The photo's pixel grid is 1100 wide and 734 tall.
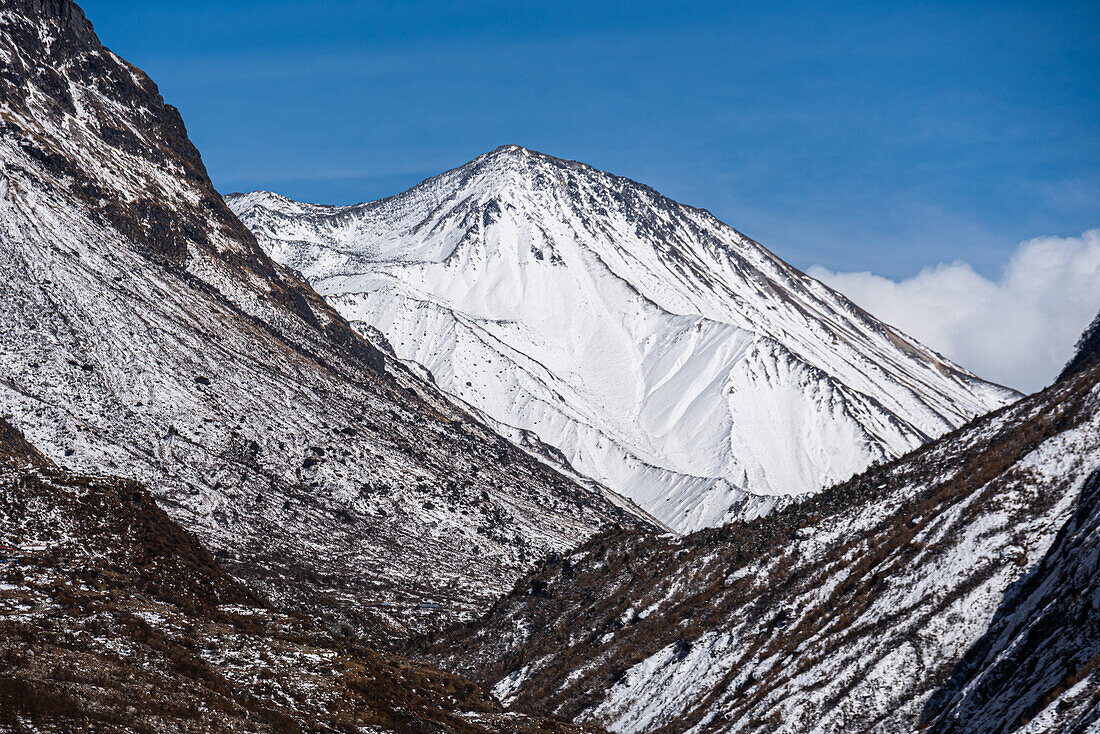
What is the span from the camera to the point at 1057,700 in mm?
29266

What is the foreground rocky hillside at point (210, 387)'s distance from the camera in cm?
10775

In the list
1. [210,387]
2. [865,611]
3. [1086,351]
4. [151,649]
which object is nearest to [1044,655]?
[865,611]

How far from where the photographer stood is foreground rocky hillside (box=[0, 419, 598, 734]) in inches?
1096

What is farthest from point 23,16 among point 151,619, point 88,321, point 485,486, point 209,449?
point 151,619

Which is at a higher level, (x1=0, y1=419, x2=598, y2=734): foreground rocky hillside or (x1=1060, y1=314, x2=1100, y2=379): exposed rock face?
(x1=1060, y1=314, x2=1100, y2=379): exposed rock face

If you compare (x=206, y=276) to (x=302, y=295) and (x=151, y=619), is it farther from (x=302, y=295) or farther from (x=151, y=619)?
(x=151, y=619)

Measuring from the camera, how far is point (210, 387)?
4867 inches

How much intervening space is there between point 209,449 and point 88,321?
19.9 meters

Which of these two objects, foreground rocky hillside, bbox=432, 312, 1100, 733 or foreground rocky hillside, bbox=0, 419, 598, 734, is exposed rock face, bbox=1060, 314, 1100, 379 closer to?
foreground rocky hillside, bbox=432, 312, 1100, 733

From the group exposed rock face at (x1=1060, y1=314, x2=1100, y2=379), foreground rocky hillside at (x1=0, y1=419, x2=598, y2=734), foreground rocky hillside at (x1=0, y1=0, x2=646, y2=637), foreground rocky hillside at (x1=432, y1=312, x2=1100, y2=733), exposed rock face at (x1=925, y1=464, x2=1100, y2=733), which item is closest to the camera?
foreground rocky hillside at (x1=0, y1=419, x2=598, y2=734)

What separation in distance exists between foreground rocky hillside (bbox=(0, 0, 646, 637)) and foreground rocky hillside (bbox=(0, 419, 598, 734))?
48422 mm

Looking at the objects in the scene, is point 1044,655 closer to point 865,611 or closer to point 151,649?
point 865,611

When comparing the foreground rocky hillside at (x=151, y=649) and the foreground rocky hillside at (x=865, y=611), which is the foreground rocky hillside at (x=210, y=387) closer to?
the foreground rocky hillside at (x=865, y=611)

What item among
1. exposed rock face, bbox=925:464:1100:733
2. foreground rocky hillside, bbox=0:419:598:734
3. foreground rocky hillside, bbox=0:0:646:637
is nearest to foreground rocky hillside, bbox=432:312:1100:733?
exposed rock face, bbox=925:464:1100:733
